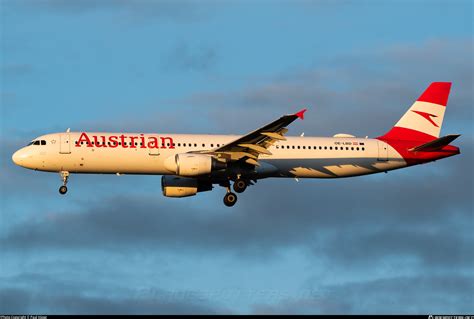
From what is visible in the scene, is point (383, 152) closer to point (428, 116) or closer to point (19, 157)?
point (428, 116)

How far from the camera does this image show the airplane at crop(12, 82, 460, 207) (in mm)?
66562

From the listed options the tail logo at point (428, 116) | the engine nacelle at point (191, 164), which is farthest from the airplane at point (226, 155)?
the tail logo at point (428, 116)

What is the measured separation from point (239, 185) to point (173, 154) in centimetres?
460

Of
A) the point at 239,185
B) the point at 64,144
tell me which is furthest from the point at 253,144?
the point at 64,144

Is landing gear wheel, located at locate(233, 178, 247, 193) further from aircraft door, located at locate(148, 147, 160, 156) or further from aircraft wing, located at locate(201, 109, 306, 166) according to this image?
aircraft door, located at locate(148, 147, 160, 156)

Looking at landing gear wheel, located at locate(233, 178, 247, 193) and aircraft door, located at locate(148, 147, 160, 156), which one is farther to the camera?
landing gear wheel, located at locate(233, 178, 247, 193)

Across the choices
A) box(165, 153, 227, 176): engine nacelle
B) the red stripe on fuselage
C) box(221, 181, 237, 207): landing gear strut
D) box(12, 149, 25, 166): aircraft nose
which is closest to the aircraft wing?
box(165, 153, 227, 176): engine nacelle

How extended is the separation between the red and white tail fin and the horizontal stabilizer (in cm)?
235

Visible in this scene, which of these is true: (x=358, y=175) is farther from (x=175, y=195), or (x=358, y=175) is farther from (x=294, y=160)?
(x=175, y=195)

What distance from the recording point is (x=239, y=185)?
68625mm

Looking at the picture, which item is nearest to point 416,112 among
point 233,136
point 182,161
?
point 233,136

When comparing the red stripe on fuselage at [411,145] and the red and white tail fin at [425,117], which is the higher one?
the red and white tail fin at [425,117]

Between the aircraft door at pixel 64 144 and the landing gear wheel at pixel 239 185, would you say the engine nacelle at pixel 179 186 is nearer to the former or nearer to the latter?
the landing gear wheel at pixel 239 185

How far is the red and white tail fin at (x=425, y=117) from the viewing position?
7362 cm
